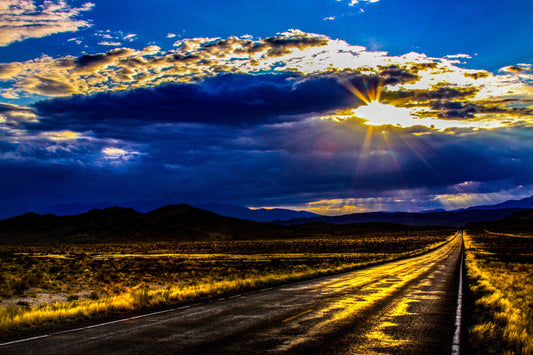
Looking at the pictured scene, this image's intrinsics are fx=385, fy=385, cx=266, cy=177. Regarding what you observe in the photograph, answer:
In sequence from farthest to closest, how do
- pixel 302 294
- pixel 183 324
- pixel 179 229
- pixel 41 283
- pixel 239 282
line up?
pixel 179 229
pixel 41 283
pixel 239 282
pixel 302 294
pixel 183 324

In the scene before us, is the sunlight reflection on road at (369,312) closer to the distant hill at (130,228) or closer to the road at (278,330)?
the road at (278,330)

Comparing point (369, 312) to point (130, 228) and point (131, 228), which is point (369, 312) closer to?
point (131, 228)

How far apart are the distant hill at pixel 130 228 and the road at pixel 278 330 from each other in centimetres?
11807

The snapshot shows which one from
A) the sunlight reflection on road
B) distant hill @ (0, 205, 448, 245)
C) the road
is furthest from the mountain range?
the road

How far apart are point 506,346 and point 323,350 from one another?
3.78 m

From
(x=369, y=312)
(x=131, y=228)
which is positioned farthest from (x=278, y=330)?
(x=131, y=228)

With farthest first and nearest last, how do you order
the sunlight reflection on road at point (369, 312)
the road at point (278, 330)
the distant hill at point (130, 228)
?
the distant hill at point (130, 228) → the sunlight reflection on road at point (369, 312) → the road at point (278, 330)

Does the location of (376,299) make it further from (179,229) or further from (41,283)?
(179,229)

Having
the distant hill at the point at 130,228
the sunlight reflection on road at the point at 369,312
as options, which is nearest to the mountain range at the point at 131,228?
the distant hill at the point at 130,228

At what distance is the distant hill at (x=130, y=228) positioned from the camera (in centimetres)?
13062

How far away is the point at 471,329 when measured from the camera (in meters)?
9.34

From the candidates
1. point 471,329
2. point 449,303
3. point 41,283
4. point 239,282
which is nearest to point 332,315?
point 471,329

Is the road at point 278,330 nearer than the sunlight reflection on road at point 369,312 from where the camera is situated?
Yes

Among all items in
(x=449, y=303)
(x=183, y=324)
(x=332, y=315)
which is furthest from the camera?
(x=449, y=303)
